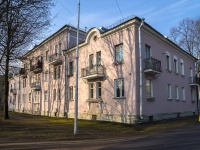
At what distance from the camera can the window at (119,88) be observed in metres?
21.0

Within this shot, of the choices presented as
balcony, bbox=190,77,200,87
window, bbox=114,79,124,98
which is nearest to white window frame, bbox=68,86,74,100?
window, bbox=114,79,124,98

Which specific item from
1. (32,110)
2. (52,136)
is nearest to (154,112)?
(52,136)

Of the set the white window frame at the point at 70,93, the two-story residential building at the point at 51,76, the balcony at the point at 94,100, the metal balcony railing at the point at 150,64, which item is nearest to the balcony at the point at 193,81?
the metal balcony railing at the point at 150,64

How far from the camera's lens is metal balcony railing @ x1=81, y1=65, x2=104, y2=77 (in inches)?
906

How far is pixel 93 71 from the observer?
23609mm

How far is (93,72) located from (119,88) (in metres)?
3.61

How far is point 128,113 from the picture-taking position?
1992 centimetres

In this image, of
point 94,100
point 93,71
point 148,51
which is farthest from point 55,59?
point 148,51

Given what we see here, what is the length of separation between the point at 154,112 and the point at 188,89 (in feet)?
38.7

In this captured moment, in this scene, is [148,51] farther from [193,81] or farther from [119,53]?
→ [193,81]

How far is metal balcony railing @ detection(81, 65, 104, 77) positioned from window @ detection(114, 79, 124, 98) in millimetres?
1977

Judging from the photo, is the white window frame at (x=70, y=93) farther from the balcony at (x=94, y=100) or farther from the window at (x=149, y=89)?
the window at (x=149, y=89)

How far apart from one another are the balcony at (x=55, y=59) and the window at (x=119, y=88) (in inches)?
440

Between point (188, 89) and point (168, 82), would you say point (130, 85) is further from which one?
point (188, 89)
